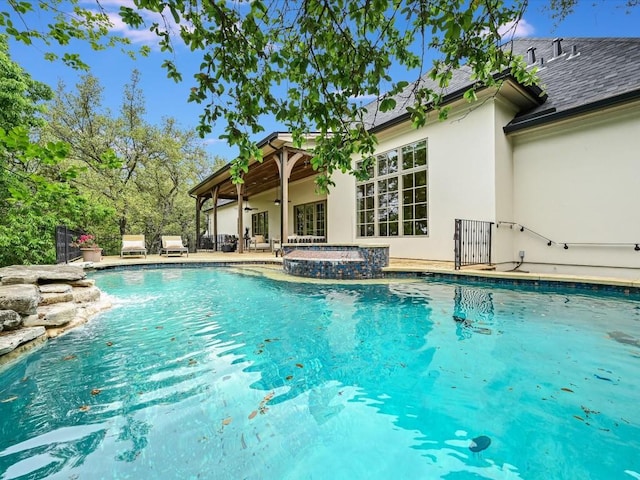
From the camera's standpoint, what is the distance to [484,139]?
23.2ft

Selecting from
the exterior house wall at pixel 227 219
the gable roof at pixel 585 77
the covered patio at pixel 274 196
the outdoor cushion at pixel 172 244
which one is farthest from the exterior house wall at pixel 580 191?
the exterior house wall at pixel 227 219

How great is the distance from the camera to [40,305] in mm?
3590

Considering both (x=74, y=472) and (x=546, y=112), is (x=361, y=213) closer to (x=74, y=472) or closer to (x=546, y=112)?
(x=546, y=112)

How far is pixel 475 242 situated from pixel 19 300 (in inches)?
307

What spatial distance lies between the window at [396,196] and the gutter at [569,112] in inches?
86.1

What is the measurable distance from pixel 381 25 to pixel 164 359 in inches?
125

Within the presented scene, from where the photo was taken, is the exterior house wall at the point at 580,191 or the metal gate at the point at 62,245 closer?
the exterior house wall at the point at 580,191

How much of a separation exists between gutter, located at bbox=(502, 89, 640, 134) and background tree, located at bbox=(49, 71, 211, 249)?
15.0m

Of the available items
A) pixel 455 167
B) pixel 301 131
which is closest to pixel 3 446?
pixel 301 131

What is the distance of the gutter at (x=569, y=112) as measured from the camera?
5.46 m

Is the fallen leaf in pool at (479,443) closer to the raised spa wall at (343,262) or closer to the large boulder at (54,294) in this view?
the large boulder at (54,294)

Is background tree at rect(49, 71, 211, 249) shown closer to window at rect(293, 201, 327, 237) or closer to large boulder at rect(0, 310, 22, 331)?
window at rect(293, 201, 327, 237)

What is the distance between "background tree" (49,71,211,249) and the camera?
46.4 ft

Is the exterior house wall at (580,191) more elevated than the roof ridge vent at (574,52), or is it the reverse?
the roof ridge vent at (574,52)
